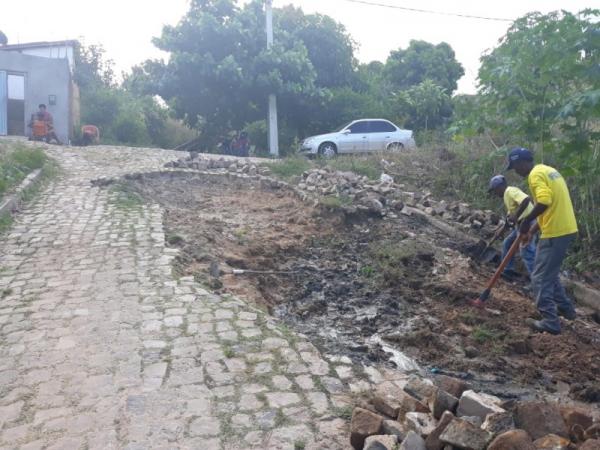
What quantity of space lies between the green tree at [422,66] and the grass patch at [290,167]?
524 inches

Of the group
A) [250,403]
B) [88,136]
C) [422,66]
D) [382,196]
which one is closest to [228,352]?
[250,403]

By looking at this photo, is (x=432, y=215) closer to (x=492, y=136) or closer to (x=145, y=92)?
(x=492, y=136)

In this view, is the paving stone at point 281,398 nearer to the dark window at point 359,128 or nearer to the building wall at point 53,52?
the dark window at point 359,128

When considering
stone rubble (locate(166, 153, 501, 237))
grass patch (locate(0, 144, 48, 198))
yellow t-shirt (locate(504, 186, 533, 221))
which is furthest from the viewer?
grass patch (locate(0, 144, 48, 198))

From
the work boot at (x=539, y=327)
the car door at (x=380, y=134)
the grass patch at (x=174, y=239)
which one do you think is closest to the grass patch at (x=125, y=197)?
the grass patch at (x=174, y=239)

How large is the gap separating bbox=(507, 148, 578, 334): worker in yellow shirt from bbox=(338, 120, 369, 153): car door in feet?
37.5

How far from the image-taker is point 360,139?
657 inches

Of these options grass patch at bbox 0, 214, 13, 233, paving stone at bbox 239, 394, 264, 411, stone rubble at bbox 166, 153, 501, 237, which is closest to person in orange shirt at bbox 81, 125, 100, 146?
stone rubble at bbox 166, 153, 501, 237

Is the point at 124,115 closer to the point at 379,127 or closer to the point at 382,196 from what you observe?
the point at 379,127

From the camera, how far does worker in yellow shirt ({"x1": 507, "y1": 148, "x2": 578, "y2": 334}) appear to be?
5.09 metres

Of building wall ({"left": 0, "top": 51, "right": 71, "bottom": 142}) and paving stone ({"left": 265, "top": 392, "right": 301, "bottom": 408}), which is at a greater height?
building wall ({"left": 0, "top": 51, "right": 71, "bottom": 142})

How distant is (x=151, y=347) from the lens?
403 cm

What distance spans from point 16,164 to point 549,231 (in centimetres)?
960

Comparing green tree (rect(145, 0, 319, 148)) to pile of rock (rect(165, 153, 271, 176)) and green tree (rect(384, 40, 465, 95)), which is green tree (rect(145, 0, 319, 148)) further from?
green tree (rect(384, 40, 465, 95))
